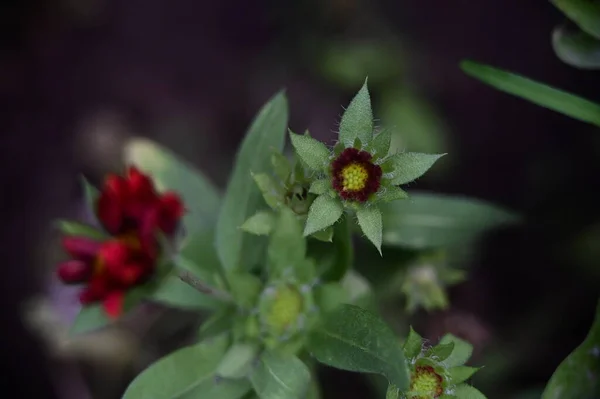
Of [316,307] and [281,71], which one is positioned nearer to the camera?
[316,307]

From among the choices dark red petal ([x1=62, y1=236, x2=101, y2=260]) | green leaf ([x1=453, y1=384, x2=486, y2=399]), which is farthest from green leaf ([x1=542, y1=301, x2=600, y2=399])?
dark red petal ([x1=62, y1=236, x2=101, y2=260])

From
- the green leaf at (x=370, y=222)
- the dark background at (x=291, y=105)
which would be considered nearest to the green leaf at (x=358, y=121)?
the green leaf at (x=370, y=222)

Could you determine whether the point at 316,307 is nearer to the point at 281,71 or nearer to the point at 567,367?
the point at 567,367

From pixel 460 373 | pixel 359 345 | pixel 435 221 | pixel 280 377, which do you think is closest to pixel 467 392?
pixel 460 373

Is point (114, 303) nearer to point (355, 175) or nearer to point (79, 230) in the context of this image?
point (79, 230)

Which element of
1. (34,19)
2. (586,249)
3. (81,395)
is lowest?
(81,395)

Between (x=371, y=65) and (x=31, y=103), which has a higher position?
(x=371, y=65)

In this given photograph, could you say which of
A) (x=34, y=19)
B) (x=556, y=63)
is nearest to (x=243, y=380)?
(x=556, y=63)

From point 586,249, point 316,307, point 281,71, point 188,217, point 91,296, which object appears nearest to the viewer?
point 316,307

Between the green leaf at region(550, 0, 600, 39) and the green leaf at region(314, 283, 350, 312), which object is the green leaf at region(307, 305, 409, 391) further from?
the green leaf at region(550, 0, 600, 39)
